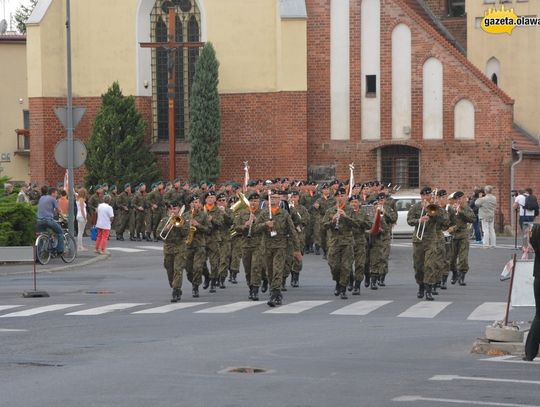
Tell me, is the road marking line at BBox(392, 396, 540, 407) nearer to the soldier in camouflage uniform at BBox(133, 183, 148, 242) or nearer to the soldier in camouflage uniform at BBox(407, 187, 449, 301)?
the soldier in camouflage uniform at BBox(407, 187, 449, 301)

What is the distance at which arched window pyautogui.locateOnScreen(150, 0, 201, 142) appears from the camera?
50438mm

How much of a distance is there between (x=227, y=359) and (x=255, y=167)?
34.7 meters

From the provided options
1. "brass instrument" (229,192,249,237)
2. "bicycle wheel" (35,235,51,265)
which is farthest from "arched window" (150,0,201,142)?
"brass instrument" (229,192,249,237)

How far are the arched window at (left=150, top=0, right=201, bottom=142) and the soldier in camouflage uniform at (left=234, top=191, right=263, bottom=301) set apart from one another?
25695 millimetres

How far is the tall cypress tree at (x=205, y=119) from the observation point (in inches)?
1919

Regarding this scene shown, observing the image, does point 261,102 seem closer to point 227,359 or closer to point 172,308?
point 172,308

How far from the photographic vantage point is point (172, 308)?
73.4ft

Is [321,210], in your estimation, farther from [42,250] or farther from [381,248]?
[381,248]

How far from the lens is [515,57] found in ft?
170

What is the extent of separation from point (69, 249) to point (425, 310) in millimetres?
13722

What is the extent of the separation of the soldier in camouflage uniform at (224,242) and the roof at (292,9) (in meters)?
22.2

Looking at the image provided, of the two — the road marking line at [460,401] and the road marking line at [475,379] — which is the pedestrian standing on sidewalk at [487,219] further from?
the road marking line at [460,401]

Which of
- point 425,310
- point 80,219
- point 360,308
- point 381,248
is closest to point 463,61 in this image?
point 80,219

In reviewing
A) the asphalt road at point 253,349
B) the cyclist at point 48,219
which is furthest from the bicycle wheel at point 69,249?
the asphalt road at point 253,349
